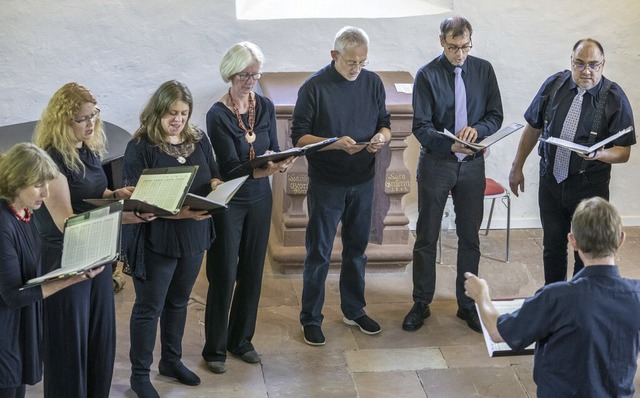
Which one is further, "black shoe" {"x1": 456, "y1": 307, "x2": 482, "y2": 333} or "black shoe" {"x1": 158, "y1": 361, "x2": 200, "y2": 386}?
"black shoe" {"x1": 456, "y1": 307, "x2": 482, "y2": 333}

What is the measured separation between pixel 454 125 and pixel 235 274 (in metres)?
1.44

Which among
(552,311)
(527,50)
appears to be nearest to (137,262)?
(552,311)

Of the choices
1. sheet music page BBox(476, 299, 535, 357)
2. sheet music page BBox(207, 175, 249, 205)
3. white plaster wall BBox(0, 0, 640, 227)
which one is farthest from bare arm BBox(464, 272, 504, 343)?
white plaster wall BBox(0, 0, 640, 227)

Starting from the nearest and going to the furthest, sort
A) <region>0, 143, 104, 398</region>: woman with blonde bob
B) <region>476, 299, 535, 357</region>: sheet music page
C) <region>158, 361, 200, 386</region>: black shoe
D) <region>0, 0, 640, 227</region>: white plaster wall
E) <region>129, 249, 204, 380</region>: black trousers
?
<region>476, 299, 535, 357</region>: sheet music page → <region>0, 143, 104, 398</region>: woman with blonde bob → <region>129, 249, 204, 380</region>: black trousers → <region>158, 361, 200, 386</region>: black shoe → <region>0, 0, 640, 227</region>: white plaster wall

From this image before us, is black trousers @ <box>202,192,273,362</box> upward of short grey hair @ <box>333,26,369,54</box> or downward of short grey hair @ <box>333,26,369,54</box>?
downward

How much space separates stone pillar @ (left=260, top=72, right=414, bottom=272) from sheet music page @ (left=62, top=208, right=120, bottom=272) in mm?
2482

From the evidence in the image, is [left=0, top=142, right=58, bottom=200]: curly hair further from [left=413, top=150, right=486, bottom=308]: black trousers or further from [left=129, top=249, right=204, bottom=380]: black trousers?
[left=413, top=150, right=486, bottom=308]: black trousers

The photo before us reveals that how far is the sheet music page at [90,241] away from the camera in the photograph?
142 inches

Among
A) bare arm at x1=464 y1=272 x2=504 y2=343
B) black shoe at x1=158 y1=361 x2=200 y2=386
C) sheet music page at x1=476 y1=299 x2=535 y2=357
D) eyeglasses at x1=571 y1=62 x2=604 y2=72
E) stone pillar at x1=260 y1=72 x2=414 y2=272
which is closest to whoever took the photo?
bare arm at x1=464 y1=272 x2=504 y2=343

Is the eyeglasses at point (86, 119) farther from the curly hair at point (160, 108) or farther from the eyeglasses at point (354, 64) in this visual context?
the eyeglasses at point (354, 64)

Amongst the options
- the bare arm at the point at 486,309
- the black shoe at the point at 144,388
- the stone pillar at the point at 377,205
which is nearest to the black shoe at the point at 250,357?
the black shoe at the point at 144,388

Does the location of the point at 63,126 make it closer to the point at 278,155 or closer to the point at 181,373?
the point at 278,155

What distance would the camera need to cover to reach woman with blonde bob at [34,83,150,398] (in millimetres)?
3992

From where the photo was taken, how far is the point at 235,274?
4.96 meters
